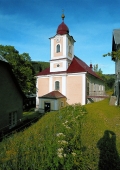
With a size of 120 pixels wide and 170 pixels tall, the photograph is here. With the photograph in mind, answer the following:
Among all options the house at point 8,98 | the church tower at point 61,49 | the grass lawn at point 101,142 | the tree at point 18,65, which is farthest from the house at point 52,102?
the grass lawn at point 101,142

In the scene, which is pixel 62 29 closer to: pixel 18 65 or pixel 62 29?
pixel 62 29

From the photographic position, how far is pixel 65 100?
24.5 meters

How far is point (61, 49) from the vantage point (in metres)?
26.0

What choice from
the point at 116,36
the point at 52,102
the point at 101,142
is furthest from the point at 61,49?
the point at 101,142

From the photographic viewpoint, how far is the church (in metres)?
23.3

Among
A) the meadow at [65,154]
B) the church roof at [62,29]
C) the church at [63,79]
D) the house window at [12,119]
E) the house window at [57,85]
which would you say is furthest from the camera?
the church roof at [62,29]

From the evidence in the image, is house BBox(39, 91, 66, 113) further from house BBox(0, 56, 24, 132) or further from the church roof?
house BBox(0, 56, 24, 132)

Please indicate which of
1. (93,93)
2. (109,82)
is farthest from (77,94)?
(109,82)

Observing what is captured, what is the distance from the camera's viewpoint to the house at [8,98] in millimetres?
8203

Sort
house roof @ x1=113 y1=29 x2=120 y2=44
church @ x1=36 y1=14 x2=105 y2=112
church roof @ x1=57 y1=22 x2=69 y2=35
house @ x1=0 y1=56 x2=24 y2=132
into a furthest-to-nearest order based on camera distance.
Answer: church roof @ x1=57 y1=22 x2=69 y2=35
church @ x1=36 y1=14 x2=105 y2=112
house roof @ x1=113 y1=29 x2=120 y2=44
house @ x1=0 y1=56 x2=24 y2=132

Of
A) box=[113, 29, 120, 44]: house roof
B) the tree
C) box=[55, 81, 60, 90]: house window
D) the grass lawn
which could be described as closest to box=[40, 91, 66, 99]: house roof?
box=[55, 81, 60, 90]: house window

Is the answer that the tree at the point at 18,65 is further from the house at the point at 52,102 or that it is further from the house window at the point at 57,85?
the house window at the point at 57,85

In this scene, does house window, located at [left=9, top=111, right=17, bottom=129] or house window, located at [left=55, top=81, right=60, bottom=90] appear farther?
house window, located at [left=55, top=81, right=60, bottom=90]

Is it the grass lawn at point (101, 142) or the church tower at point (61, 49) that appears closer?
the grass lawn at point (101, 142)
